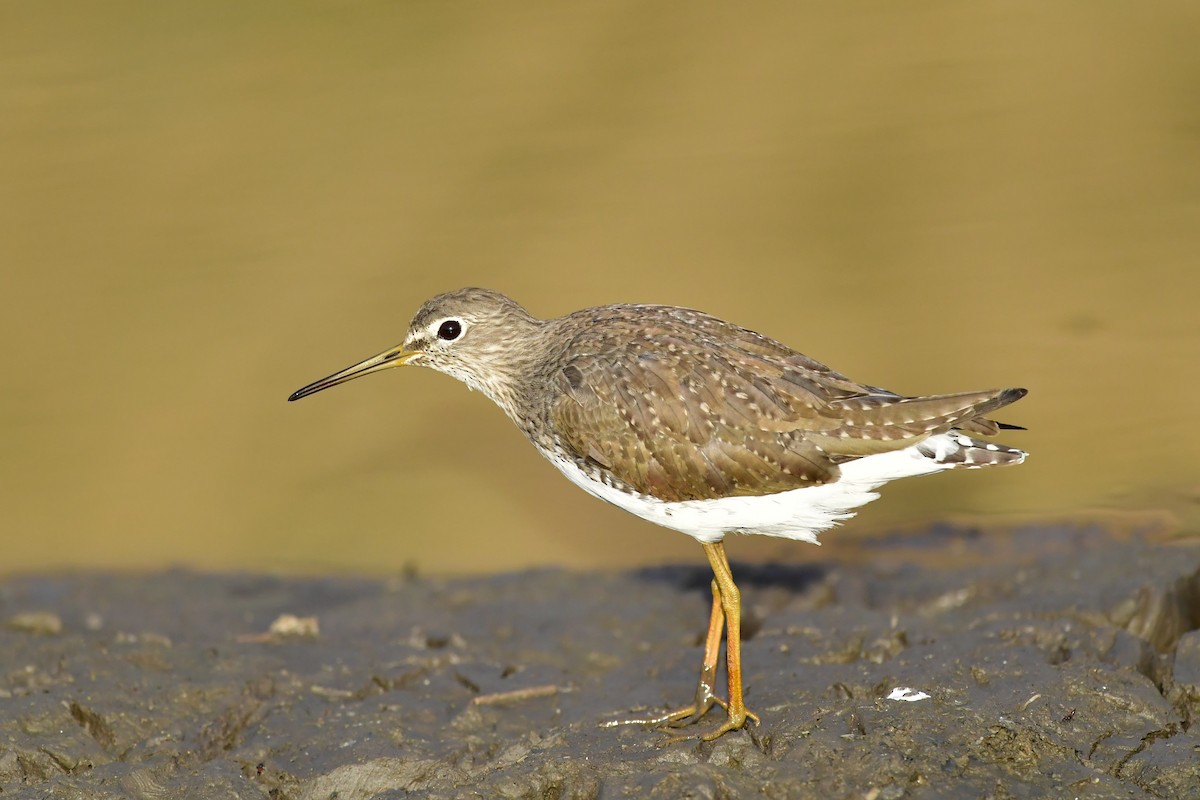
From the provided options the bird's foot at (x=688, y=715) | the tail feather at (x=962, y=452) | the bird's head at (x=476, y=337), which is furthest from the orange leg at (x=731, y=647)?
the bird's head at (x=476, y=337)

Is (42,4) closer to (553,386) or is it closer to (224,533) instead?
(224,533)

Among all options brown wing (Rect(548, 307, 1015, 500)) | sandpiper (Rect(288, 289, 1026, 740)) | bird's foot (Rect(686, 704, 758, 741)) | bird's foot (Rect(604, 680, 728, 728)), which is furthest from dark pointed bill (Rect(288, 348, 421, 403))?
bird's foot (Rect(686, 704, 758, 741))

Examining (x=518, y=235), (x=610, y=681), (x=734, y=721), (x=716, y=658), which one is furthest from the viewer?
(x=518, y=235)

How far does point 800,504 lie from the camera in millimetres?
6203

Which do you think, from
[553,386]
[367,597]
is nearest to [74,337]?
[367,597]

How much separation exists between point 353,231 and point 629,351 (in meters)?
7.17

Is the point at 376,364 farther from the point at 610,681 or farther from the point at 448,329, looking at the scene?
the point at 610,681

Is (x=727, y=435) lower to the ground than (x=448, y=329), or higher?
lower

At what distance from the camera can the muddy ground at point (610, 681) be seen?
5496mm

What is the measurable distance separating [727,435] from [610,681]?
179cm

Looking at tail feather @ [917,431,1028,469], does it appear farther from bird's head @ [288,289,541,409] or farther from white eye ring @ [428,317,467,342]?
white eye ring @ [428,317,467,342]

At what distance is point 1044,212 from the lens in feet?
41.4

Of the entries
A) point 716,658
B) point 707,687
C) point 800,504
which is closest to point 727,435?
point 800,504

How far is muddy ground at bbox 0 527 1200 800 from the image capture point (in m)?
5.50
